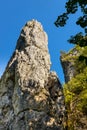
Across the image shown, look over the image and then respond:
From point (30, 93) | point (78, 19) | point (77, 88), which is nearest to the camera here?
point (78, 19)

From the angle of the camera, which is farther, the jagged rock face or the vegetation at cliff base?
the jagged rock face

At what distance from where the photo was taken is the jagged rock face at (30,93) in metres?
28.3

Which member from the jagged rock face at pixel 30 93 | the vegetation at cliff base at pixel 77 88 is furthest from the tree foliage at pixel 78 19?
the jagged rock face at pixel 30 93

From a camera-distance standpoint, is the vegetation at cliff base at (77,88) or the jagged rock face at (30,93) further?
the jagged rock face at (30,93)

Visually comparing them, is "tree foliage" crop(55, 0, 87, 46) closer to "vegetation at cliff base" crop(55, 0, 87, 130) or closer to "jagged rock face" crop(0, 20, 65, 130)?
"vegetation at cliff base" crop(55, 0, 87, 130)

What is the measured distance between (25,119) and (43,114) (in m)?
1.30

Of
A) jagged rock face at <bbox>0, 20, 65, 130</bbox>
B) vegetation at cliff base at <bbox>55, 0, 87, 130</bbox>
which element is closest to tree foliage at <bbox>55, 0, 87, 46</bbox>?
vegetation at cliff base at <bbox>55, 0, 87, 130</bbox>

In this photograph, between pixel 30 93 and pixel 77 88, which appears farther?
pixel 77 88

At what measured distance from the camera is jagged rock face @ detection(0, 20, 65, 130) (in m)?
28.3

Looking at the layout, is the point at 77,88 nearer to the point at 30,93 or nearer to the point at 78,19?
the point at 30,93

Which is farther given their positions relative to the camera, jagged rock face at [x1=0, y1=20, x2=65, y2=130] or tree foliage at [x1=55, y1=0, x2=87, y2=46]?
jagged rock face at [x1=0, y1=20, x2=65, y2=130]

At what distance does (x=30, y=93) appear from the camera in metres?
29.3

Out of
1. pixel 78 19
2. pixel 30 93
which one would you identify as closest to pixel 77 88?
pixel 30 93

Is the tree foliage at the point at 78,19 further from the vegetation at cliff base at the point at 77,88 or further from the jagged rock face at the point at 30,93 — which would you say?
the jagged rock face at the point at 30,93
